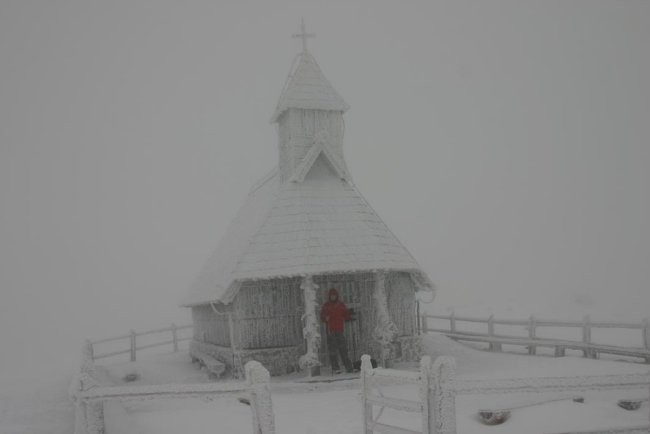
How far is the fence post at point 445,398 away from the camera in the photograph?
577 cm

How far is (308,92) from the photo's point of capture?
1681 cm

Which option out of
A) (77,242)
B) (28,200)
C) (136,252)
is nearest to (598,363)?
(136,252)

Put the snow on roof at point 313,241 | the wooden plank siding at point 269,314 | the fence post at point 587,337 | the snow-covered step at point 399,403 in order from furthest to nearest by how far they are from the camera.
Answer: the fence post at point 587,337
the wooden plank siding at point 269,314
the snow on roof at point 313,241
the snow-covered step at point 399,403

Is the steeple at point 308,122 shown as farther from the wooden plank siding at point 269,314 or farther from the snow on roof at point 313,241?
the wooden plank siding at point 269,314

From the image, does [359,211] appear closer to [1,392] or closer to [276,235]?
[276,235]

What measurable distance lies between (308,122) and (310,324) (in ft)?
21.3

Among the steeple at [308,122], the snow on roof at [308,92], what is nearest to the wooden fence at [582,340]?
the steeple at [308,122]

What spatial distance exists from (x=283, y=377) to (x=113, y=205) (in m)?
192

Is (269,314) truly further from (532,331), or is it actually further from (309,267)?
(532,331)

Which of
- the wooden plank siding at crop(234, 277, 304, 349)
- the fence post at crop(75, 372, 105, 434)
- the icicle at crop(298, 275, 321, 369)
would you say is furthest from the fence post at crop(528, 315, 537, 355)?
the fence post at crop(75, 372, 105, 434)

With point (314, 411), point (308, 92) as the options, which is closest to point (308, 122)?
point (308, 92)

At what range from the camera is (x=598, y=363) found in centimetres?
1352

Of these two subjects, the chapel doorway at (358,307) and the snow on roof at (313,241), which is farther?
the chapel doorway at (358,307)

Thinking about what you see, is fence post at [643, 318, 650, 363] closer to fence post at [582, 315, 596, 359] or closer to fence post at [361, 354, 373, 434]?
fence post at [582, 315, 596, 359]
